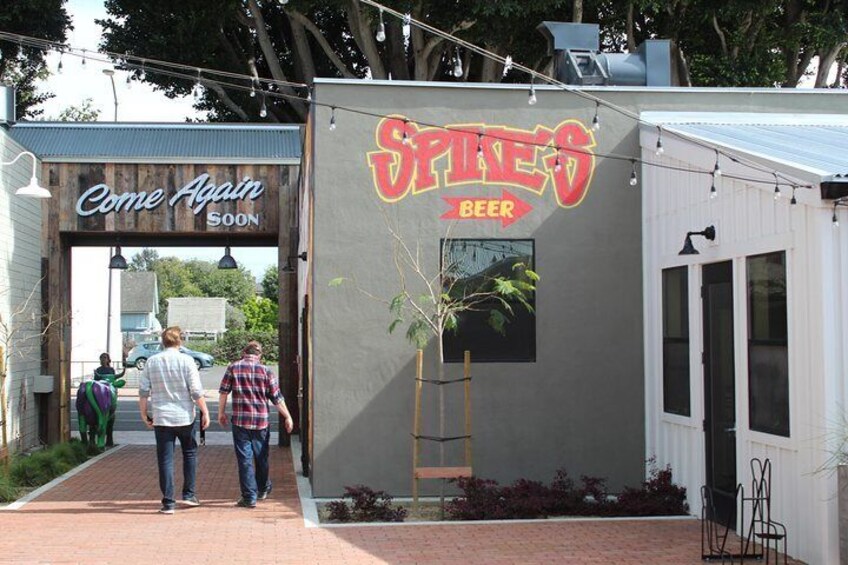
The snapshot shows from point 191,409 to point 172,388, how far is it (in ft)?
0.94

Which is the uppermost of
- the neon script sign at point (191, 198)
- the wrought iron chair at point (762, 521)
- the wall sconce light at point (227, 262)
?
the neon script sign at point (191, 198)

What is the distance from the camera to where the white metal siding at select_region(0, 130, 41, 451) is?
1617 cm

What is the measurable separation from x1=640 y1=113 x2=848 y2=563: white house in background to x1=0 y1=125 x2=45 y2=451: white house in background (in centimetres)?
880

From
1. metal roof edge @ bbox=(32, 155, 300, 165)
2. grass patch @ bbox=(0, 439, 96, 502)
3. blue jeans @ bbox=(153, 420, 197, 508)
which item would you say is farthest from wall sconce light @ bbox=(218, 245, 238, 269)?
blue jeans @ bbox=(153, 420, 197, 508)

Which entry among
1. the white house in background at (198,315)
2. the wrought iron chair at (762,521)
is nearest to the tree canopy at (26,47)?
the wrought iron chair at (762,521)

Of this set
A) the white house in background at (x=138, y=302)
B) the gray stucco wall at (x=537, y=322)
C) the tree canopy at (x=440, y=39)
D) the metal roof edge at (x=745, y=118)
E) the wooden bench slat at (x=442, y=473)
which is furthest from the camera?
the white house in background at (x=138, y=302)

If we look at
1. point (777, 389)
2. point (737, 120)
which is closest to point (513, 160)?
point (737, 120)

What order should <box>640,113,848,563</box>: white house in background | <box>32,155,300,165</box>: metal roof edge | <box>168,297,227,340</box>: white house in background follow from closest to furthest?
<box>640,113,848,563</box>: white house in background < <box>32,155,300,165</box>: metal roof edge < <box>168,297,227,340</box>: white house in background

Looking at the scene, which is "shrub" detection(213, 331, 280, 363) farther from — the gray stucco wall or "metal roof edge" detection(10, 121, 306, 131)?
the gray stucco wall

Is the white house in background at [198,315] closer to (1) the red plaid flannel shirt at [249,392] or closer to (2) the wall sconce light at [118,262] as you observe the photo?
(2) the wall sconce light at [118,262]

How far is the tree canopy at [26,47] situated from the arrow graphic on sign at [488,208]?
17.3 meters

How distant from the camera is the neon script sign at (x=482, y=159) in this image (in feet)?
38.5

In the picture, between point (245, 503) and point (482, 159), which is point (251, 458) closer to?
point (245, 503)

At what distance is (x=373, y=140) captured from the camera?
1173 centimetres
